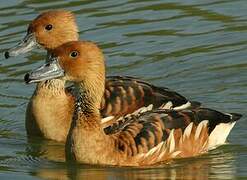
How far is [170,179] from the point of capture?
1384 centimetres

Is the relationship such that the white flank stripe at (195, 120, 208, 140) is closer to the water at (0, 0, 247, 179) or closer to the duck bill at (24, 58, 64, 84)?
the water at (0, 0, 247, 179)

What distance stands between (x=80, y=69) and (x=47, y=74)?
0.45 meters

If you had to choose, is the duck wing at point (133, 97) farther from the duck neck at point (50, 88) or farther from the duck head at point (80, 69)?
the duck head at point (80, 69)

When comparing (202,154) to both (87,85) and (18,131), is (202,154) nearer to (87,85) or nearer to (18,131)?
(87,85)

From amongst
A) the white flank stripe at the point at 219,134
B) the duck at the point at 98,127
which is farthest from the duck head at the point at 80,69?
the white flank stripe at the point at 219,134

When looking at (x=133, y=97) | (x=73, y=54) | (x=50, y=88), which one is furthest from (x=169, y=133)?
(x=50, y=88)

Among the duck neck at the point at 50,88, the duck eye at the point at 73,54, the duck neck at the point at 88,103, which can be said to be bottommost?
the duck neck at the point at 50,88

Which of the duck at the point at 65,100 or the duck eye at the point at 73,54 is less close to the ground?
the duck eye at the point at 73,54

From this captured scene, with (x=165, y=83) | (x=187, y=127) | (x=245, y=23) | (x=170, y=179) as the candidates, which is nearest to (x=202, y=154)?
(x=187, y=127)

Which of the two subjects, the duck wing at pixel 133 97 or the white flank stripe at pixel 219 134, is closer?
the white flank stripe at pixel 219 134

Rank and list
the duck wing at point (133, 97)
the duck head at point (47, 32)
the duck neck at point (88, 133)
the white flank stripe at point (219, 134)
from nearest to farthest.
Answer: the duck neck at point (88, 133) < the white flank stripe at point (219, 134) < the duck wing at point (133, 97) < the duck head at point (47, 32)

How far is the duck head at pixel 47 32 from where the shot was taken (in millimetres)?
16688

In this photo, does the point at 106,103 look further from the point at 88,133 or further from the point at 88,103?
the point at 88,133

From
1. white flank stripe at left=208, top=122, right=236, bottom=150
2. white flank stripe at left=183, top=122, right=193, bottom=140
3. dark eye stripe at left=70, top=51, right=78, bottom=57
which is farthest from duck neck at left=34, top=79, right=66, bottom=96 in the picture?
white flank stripe at left=208, top=122, right=236, bottom=150
